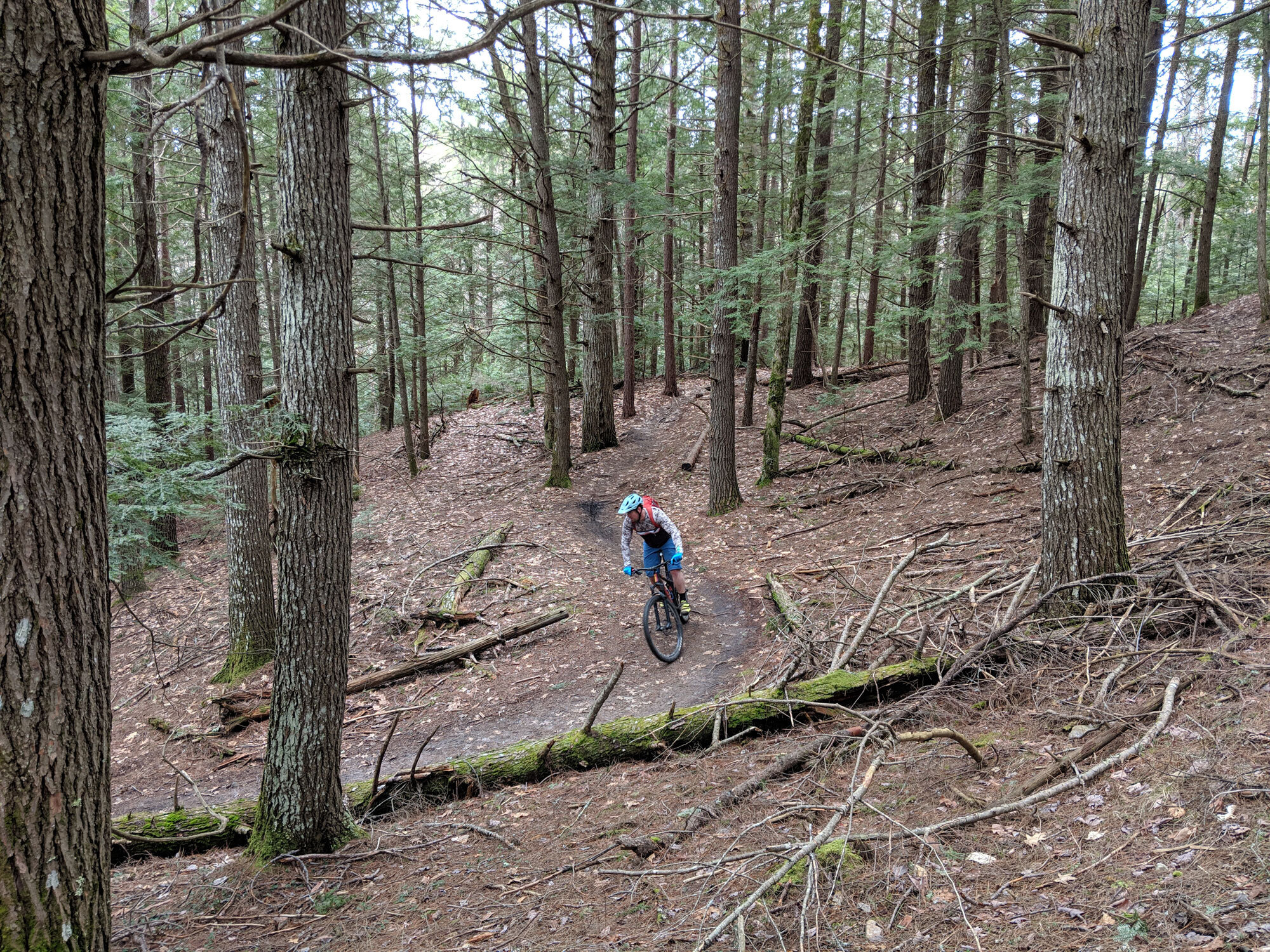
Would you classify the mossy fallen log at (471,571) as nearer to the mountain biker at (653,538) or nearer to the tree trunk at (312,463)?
the mountain biker at (653,538)

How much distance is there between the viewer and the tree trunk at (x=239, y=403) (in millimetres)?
8078

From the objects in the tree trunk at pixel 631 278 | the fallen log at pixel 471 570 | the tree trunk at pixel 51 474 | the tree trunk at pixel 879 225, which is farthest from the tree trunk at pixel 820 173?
the tree trunk at pixel 51 474

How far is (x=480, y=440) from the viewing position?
21250mm

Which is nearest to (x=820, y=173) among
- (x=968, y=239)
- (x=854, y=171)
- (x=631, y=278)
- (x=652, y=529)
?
(x=854, y=171)

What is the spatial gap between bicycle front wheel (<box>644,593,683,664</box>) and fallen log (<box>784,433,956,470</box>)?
6.71m

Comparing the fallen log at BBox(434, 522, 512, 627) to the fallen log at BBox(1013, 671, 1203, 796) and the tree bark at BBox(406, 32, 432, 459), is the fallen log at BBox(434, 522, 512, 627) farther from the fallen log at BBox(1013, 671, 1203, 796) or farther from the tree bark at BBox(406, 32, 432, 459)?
the fallen log at BBox(1013, 671, 1203, 796)

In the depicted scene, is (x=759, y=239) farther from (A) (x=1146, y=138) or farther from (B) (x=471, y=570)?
(B) (x=471, y=570)

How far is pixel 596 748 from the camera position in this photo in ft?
20.6

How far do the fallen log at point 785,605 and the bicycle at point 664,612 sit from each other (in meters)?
1.31

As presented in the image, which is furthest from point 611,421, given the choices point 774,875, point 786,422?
point 774,875

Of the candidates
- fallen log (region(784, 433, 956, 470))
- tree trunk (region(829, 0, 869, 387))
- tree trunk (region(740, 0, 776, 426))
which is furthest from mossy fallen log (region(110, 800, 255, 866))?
fallen log (region(784, 433, 956, 470))

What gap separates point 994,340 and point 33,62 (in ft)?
72.9

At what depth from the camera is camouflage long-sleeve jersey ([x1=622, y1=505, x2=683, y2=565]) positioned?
8.58 meters

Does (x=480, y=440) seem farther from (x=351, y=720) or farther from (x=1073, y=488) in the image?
(x=1073, y=488)
